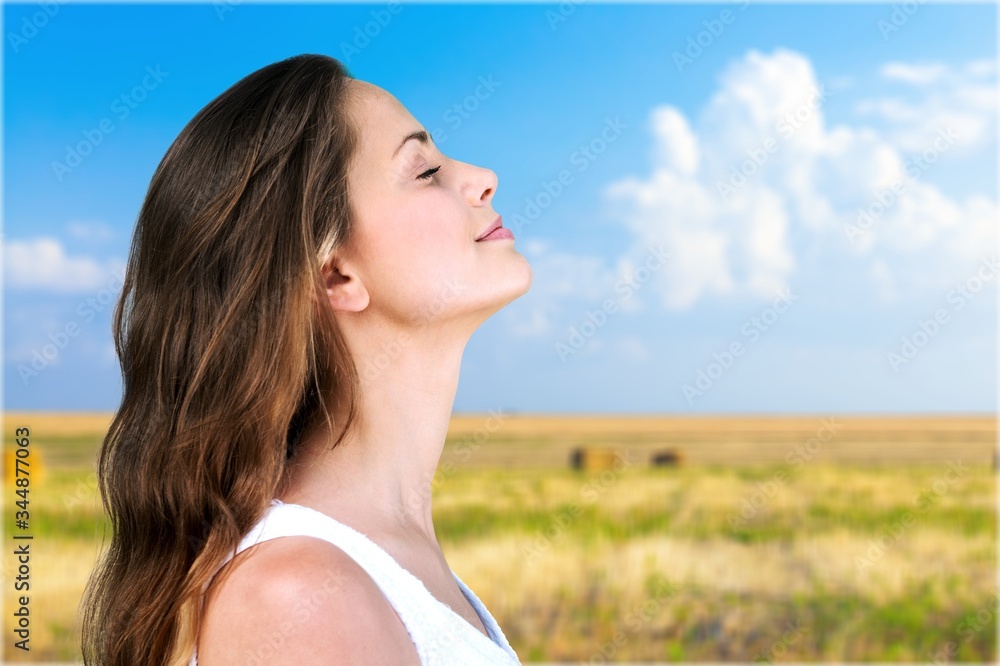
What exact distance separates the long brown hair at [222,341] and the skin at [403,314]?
0.05 metres

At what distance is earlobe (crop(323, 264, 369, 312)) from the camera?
1.87m

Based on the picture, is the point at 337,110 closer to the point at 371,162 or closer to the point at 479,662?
the point at 371,162

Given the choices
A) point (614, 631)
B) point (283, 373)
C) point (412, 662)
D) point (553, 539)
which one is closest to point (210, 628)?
point (412, 662)

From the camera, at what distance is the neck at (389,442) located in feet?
5.99

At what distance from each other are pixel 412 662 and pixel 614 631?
22.1ft

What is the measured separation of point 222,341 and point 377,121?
584mm

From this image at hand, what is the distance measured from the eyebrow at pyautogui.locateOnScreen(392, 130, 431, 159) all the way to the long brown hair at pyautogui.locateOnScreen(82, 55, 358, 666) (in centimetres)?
10

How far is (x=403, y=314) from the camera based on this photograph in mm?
1898

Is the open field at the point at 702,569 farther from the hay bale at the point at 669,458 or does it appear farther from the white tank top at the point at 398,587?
the hay bale at the point at 669,458

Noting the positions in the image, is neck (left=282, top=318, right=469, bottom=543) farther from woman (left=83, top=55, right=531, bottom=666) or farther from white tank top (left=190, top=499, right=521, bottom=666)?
white tank top (left=190, top=499, right=521, bottom=666)

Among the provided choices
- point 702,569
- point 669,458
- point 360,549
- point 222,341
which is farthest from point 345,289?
point 669,458

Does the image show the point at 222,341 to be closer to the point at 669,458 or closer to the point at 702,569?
the point at 702,569

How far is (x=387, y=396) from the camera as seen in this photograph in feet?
6.39

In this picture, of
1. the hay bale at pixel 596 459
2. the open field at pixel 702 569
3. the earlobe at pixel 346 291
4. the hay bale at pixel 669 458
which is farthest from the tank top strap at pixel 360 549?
the hay bale at pixel 669 458
